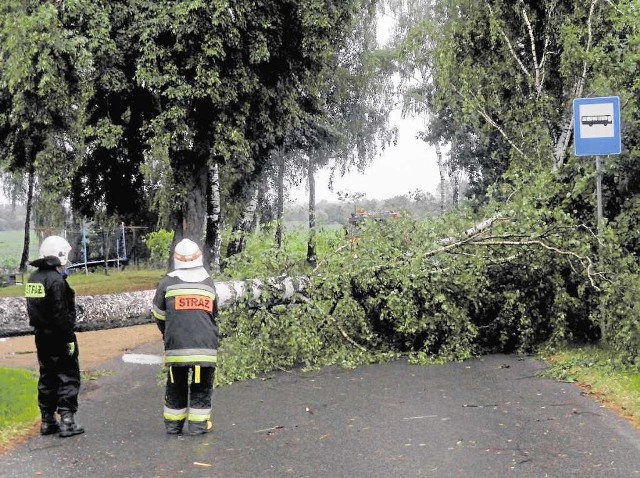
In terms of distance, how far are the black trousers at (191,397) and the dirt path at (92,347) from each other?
457 centimetres

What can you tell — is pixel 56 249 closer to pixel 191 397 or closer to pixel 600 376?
pixel 191 397

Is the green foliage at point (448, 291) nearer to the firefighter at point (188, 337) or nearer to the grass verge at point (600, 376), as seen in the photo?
the grass verge at point (600, 376)

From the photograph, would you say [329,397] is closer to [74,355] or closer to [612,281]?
[74,355]

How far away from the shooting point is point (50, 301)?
6.82m

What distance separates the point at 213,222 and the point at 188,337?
1691 centimetres

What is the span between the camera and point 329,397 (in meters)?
8.06

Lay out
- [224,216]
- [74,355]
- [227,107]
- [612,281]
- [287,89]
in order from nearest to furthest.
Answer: [74,355] → [612,281] → [227,107] → [287,89] → [224,216]

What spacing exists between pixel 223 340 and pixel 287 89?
1227cm

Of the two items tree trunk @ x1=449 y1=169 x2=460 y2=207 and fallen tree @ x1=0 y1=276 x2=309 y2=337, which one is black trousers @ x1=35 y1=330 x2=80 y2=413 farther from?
tree trunk @ x1=449 y1=169 x2=460 y2=207

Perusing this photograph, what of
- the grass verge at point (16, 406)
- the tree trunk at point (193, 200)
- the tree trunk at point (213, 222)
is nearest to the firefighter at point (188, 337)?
the grass verge at point (16, 406)

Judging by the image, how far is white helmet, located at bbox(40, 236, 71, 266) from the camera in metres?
6.93

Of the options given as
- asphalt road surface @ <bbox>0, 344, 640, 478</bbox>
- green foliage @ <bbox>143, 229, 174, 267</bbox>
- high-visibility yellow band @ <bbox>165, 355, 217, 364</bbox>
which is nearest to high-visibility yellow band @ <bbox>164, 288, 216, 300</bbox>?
high-visibility yellow band @ <bbox>165, 355, 217, 364</bbox>

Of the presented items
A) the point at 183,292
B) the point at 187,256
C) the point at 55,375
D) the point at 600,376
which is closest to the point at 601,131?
the point at 600,376

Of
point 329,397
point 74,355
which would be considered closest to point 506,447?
point 329,397
